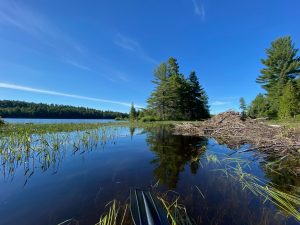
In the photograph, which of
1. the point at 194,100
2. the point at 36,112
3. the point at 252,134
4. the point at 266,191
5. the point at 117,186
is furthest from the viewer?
the point at 36,112

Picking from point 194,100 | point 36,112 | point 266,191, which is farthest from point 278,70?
point 36,112

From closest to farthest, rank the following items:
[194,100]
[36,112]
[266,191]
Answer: [266,191] → [194,100] → [36,112]

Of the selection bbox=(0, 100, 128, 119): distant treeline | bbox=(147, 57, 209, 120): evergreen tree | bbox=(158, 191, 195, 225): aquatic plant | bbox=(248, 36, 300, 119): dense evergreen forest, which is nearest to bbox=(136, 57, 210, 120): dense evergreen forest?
bbox=(147, 57, 209, 120): evergreen tree

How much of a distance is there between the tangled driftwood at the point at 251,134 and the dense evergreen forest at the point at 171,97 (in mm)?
19448

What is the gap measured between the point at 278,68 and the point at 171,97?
23.8 m

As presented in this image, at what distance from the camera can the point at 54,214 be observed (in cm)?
249

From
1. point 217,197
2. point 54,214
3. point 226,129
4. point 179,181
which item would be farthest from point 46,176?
point 226,129

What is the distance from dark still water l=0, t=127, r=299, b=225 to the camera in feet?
8.09

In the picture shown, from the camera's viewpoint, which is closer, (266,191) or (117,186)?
(266,191)

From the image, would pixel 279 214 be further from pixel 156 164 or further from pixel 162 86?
pixel 162 86

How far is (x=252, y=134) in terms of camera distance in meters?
10.1

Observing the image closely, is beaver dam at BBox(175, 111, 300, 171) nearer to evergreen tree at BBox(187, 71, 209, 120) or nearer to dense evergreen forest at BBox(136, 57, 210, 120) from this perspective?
dense evergreen forest at BBox(136, 57, 210, 120)

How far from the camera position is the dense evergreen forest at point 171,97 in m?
35.9

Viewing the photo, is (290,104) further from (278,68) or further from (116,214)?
(116,214)
